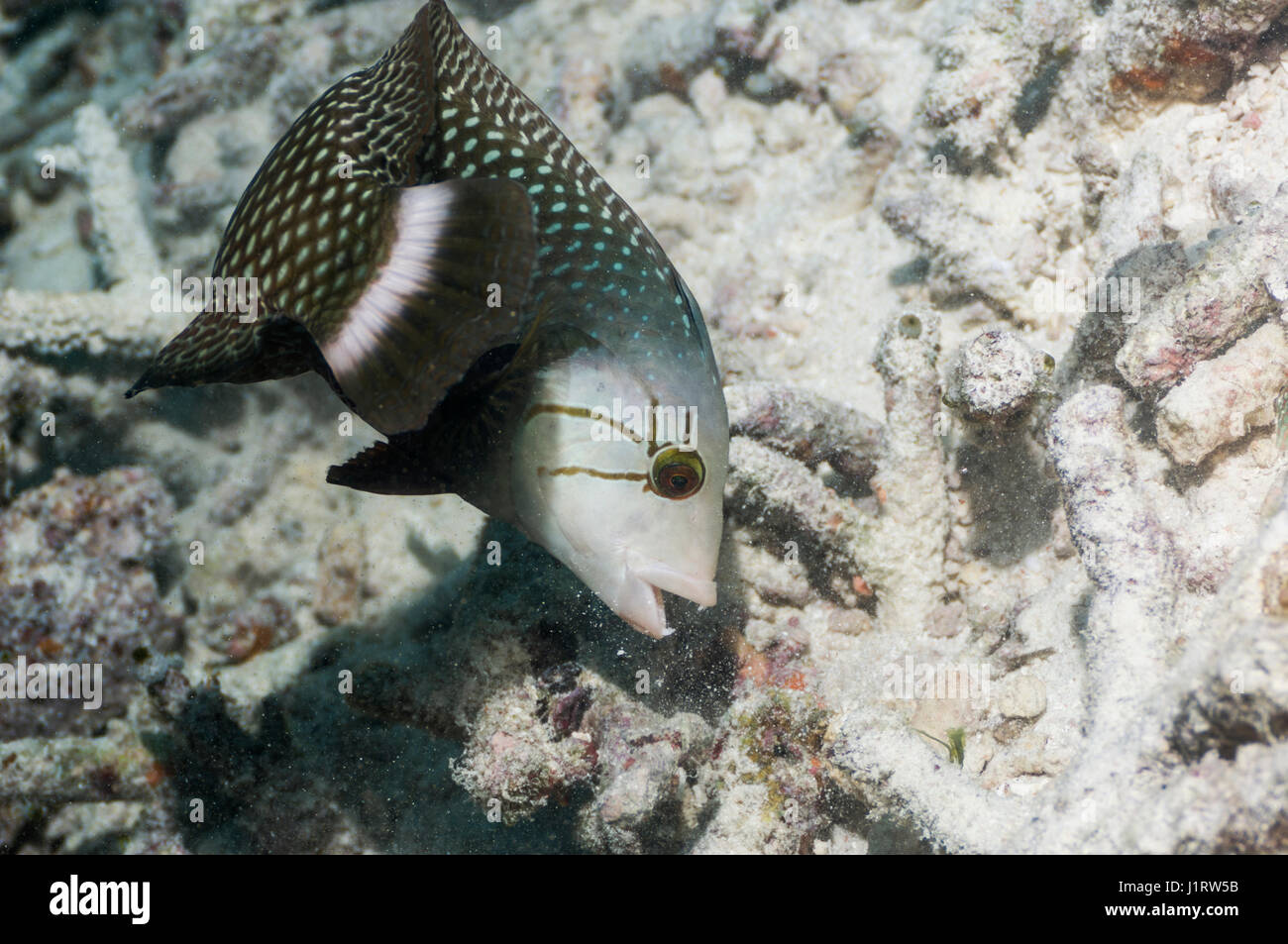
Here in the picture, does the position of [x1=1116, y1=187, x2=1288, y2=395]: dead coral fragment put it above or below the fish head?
above

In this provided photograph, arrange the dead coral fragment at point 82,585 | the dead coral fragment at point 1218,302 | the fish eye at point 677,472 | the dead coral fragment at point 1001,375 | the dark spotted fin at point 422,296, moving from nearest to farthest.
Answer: the dark spotted fin at point 422,296
the fish eye at point 677,472
the dead coral fragment at point 1218,302
the dead coral fragment at point 1001,375
the dead coral fragment at point 82,585

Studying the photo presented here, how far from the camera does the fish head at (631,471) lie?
265cm

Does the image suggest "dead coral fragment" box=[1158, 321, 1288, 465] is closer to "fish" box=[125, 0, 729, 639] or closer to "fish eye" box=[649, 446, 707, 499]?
"fish" box=[125, 0, 729, 639]

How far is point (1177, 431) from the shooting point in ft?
9.74

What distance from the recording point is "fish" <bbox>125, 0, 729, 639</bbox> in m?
2.43

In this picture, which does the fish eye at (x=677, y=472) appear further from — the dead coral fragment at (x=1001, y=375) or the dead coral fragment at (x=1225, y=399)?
the dead coral fragment at (x=1225, y=399)

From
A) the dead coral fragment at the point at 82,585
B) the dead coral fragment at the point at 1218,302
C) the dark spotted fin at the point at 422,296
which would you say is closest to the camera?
the dark spotted fin at the point at 422,296

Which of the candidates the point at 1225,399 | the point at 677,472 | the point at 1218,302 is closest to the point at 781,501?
the point at 677,472

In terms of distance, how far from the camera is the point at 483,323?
2498mm

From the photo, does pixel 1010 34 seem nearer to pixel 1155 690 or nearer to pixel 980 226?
pixel 980 226

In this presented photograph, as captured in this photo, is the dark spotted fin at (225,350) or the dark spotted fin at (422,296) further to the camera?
the dark spotted fin at (225,350)

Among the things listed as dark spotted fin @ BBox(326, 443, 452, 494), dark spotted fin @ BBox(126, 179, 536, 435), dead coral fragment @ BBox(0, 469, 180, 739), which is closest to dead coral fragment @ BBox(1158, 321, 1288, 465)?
dark spotted fin @ BBox(126, 179, 536, 435)

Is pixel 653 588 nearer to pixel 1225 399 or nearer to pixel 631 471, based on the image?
pixel 631 471

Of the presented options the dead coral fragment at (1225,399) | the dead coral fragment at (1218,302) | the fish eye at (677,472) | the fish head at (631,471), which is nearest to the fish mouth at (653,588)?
the fish head at (631,471)
